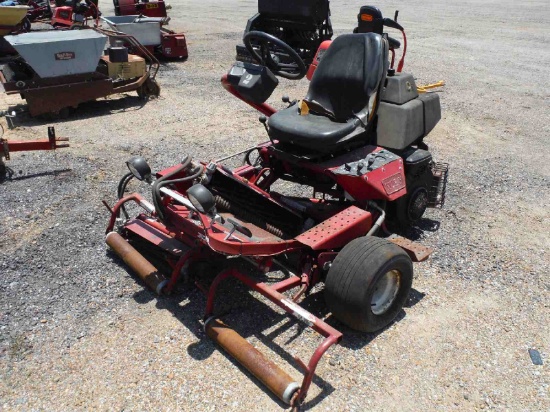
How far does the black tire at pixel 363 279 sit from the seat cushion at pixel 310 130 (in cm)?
73

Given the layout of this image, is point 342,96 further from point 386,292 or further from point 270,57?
point 386,292

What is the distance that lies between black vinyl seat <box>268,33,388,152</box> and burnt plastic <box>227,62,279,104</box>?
0.76 feet

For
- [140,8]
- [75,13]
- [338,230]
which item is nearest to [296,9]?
[338,230]

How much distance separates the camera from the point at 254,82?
3930 millimetres

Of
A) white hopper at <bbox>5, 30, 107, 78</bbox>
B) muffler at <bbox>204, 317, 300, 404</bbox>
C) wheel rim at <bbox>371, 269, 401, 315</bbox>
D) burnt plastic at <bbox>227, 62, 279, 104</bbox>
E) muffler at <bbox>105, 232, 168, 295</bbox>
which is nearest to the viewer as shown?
muffler at <bbox>204, 317, 300, 404</bbox>

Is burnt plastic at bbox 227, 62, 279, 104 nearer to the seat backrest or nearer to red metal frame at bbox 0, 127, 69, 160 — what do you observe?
the seat backrest

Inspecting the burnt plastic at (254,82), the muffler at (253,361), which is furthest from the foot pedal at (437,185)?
the muffler at (253,361)

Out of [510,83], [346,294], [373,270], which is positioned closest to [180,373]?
[346,294]

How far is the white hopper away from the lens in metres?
6.98

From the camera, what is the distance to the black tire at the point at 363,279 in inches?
116

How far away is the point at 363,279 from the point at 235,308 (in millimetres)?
951

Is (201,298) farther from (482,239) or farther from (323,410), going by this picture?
(482,239)

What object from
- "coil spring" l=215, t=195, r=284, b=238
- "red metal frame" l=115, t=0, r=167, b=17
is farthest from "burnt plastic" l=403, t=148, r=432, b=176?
"red metal frame" l=115, t=0, r=167, b=17

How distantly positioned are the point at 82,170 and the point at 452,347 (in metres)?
4.10
